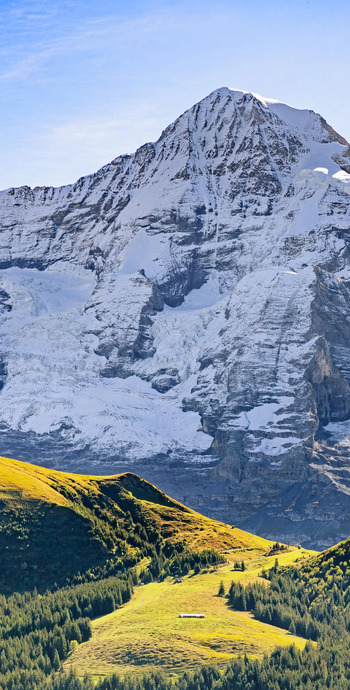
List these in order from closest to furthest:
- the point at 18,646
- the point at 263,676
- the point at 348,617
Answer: the point at 263,676
the point at 18,646
the point at 348,617

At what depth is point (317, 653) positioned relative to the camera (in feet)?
577

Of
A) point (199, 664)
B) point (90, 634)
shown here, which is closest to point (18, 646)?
point (90, 634)

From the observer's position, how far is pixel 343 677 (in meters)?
167

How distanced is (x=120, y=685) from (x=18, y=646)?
21594 mm

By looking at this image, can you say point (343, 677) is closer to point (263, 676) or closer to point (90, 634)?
point (263, 676)

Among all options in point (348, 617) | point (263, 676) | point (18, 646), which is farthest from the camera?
point (348, 617)

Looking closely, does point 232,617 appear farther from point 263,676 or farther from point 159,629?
point 263,676

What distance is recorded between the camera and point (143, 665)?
175750 millimetres

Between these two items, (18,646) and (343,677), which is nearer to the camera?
(343,677)

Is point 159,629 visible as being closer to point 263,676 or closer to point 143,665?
Result: point 143,665

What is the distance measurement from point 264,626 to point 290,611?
6.39 metres

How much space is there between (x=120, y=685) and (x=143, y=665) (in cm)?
1012

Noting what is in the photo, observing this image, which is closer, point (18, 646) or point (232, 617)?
point (18, 646)

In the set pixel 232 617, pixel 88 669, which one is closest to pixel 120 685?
pixel 88 669
